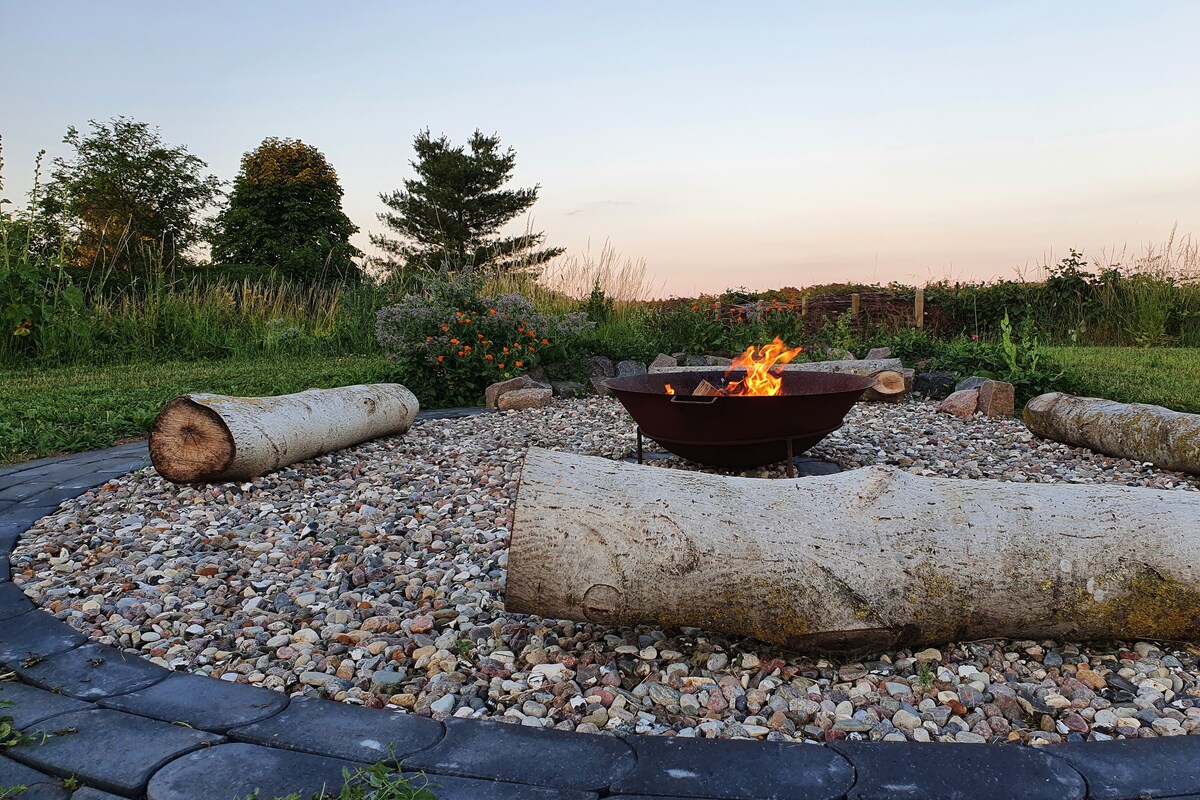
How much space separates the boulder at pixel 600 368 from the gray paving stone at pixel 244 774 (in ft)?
21.0

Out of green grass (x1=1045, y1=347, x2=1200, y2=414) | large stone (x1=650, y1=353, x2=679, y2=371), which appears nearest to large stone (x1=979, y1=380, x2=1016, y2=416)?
green grass (x1=1045, y1=347, x2=1200, y2=414)

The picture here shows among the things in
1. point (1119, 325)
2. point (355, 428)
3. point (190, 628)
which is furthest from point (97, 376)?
point (1119, 325)

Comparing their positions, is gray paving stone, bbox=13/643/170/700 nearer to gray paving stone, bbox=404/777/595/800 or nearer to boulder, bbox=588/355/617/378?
gray paving stone, bbox=404/777/595/800

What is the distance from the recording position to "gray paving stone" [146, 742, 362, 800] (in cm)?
145

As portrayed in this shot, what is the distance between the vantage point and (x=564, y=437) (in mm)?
5305

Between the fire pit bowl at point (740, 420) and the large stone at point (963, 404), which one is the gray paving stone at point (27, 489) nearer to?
the fire pit bowl at point (740, 420)

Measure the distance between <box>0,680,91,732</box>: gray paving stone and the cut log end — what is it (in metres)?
1.86

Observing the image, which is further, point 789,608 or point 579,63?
point 579,63

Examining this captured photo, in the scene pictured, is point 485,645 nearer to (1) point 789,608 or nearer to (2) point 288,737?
(2) point 288,737

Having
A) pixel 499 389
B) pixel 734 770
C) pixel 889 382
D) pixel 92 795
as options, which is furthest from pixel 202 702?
pixel 889 382

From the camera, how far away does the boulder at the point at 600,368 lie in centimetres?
791

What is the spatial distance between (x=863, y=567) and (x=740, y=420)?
67.1 inches

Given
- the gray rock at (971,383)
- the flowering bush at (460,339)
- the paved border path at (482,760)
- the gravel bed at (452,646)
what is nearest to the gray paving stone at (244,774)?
the paved border path at (482,760)

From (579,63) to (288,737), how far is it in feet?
22.7
